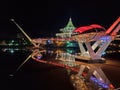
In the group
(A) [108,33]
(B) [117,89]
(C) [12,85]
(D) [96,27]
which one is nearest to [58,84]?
(C) [12,85]

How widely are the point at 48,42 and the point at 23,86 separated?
10689cm

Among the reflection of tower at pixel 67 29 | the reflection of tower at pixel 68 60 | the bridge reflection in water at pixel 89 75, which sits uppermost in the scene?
the reflection of tower at pixel 67 29

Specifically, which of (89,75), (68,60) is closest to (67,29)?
(68,60)

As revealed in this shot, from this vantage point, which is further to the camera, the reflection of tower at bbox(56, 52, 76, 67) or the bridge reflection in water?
the reflection of tower at bbox(56, 52, 76, 67)

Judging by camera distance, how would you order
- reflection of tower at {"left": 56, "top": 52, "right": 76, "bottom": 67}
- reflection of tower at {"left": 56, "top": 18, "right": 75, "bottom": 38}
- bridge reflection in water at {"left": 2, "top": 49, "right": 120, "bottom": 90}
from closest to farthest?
1. bridge reflection in water at {"left": 2, "top": 49, "right": 120, "bottom": 90}
2. reflection of tower at {"left": 56, "top": 52, "right": 76, "bottom": 67}
3. reflection of tower at {"left": 56, "top": 18, "right": 75, "bottom": 38}

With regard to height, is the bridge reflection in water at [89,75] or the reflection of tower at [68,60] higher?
the reflection of tower at [68,60]

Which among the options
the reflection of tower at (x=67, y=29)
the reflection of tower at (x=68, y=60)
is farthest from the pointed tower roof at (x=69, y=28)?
the reflection of tower at (x=68, y=60)

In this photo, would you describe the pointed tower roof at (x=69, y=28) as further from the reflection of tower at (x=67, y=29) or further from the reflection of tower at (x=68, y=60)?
the reflection of tower at (x=68, y=60)

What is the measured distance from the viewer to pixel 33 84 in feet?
57.4

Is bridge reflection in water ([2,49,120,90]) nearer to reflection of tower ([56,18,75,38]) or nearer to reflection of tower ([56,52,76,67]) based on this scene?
reflection of tower ([56,52,76,67])

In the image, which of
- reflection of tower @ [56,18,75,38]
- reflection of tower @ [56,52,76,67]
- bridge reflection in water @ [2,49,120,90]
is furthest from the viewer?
reflection of tower @ [56,18,75,38]

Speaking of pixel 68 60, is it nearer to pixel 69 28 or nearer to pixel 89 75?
pixel 89 75

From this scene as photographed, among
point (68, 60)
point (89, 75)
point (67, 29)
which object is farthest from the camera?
point (67, 29)

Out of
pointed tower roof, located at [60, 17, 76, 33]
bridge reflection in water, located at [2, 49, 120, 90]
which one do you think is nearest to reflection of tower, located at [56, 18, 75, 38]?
pointed tower roof, located at [60, 17, 76, 33]
